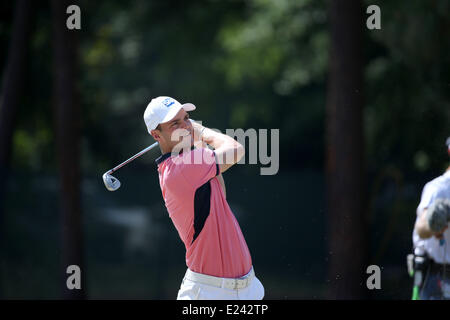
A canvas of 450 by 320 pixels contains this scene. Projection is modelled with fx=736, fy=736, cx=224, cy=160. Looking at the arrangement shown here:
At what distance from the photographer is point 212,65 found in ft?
59.5

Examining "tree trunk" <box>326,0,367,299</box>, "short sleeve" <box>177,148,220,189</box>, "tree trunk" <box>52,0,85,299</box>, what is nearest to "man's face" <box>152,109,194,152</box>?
"short sleeve" <box>177,148,220,189</box>

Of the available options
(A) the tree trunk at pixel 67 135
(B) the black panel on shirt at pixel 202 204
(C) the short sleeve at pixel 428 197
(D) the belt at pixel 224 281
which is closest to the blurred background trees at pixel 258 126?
(A) the tree trunk at pixel 67 135

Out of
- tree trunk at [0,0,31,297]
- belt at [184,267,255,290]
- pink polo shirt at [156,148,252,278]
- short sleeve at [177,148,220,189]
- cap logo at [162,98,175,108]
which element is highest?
tree trunk at [0,0,31,297]

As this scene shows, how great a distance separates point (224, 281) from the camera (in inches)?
182

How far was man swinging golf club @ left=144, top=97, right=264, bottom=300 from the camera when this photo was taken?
4.55 metres

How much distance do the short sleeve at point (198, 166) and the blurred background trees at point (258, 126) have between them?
16.2 ft

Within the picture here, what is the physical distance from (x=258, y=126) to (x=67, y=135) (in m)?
7.84

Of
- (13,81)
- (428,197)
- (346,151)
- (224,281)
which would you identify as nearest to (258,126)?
(13,81)

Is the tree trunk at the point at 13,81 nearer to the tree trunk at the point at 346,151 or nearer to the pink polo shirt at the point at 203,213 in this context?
the tree trunk at the point at 346,151

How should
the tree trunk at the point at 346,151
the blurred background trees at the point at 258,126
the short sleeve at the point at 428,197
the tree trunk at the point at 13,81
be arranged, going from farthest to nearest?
the blurred background trees at the point at 258,126 → the tree trunk at the point at 13,81 → the tree trunk at the point at 346,151 → the short sleeve at the point at 428,197

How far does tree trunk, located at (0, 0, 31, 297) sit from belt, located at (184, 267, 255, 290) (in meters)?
6.32

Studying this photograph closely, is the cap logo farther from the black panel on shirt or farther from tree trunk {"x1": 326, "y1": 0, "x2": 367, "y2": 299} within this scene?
tree trunk {"x1": 326, "y1": 0, "x2": 367, "y2": 299}

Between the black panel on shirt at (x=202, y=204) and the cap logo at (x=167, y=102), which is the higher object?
the cap logo at (x=167, y=102)

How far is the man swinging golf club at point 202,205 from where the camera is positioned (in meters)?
4.55
